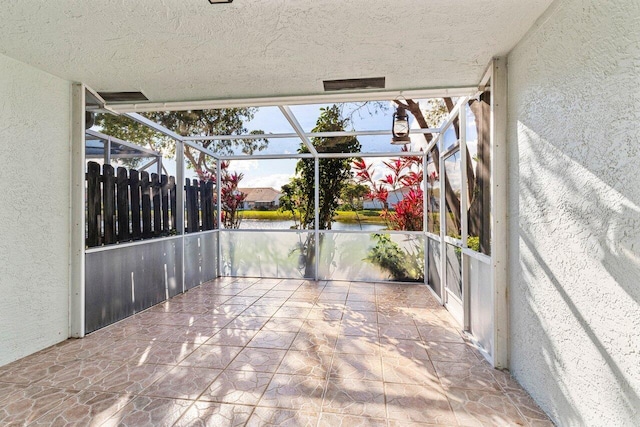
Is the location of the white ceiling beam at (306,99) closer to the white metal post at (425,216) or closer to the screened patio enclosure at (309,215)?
the screened patio enclosure at (309,215)

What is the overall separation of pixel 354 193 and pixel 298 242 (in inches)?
59.6

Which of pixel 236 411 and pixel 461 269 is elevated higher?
pixel 461 269

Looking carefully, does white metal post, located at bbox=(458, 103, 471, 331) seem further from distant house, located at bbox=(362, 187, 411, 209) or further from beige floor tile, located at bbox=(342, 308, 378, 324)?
distant house, located at bbox=(362, 187, 411, 209)

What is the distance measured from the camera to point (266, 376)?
2.46 meters

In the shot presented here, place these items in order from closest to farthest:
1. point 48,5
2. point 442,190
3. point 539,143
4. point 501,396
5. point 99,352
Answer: point 48,5 → point 539,143 → point 501,396 → point 99,352 → point 442,190

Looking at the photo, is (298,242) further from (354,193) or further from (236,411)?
(236,411)

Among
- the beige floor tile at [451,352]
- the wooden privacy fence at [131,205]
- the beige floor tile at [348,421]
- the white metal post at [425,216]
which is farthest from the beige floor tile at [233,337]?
the white metal post at [425,216]

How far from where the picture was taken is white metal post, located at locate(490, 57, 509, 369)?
2.52 metres

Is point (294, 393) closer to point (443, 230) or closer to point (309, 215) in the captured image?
point (443, 230)

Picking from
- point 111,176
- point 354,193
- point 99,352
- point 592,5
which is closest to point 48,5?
point 111,176

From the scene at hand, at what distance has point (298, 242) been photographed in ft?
20.4

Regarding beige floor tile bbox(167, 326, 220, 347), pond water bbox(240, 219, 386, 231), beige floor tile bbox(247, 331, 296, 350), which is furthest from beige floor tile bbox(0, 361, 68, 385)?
→ pond water bbox(240, 219, 386, 231)

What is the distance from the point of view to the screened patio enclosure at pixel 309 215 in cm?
319

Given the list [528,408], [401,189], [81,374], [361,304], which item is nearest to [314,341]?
[361,304]
